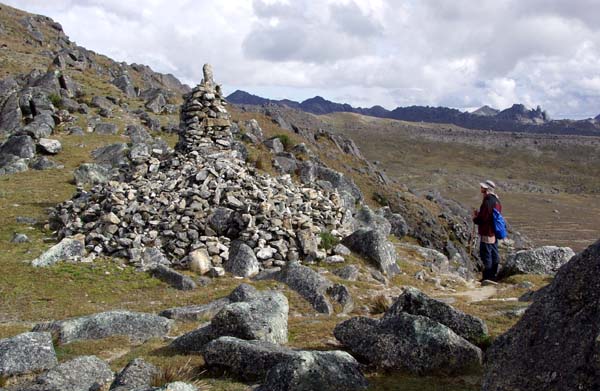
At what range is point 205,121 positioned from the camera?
26.0 metres

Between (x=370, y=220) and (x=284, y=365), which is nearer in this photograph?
(x=284, y=365)

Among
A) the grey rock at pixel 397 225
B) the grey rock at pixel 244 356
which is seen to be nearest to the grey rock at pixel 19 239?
the grey rock at pixel 244 356

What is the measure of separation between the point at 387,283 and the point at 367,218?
11.2 metres

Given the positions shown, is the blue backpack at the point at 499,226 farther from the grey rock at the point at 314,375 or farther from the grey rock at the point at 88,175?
the grey rock at the point at 88,175

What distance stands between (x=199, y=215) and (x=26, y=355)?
10833 mm

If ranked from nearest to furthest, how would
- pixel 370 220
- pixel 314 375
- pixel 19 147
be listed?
pixel 314 375, pixel 370 220, pixel 19 147

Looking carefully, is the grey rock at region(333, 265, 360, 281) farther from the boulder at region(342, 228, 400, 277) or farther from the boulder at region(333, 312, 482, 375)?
the boulder at region(333, 312, 482, 375)

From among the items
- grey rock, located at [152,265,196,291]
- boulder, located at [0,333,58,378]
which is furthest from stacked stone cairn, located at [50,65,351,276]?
boulder, located at [0,333,58,378]

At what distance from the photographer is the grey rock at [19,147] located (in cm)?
3831

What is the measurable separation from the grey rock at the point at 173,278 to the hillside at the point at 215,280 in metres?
0.06

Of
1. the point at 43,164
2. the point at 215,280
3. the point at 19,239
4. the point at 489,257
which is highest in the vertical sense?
the point at 43,164

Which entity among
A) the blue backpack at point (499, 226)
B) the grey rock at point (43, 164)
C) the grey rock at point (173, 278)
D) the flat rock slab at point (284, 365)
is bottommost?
the grey rock at point (173, 278)

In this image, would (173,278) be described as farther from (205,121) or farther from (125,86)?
(125,86)

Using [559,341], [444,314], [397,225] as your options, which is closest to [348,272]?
[444,314]
